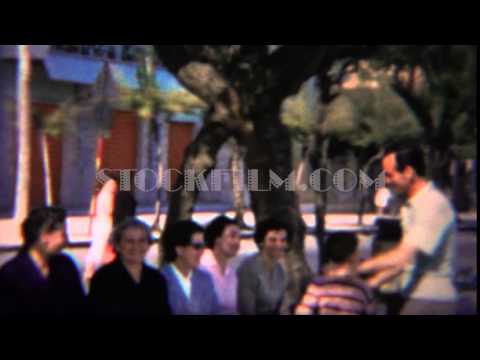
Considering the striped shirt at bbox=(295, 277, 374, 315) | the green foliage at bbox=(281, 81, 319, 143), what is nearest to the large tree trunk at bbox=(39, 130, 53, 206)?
the green foliage at bbox=(281, 81, 319, 143)

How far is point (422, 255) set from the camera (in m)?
4.23

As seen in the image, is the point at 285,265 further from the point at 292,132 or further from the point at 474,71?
the point at 474,71

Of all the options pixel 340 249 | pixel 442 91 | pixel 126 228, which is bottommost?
pixel 340 249

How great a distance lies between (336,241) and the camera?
4438 millimetres

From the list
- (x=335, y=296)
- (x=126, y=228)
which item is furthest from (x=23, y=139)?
(x=335, y=296)

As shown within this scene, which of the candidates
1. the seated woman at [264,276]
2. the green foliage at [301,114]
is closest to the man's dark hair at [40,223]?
the seated woman at [264,276]

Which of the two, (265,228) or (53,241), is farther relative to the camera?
(265,228)

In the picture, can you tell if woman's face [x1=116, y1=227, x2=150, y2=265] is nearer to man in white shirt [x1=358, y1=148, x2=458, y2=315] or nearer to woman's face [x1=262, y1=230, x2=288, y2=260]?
woman's face [x1=262, y1=230, x2=288, y2=260]

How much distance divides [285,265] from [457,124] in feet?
6.33

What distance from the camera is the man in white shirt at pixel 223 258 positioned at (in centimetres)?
487

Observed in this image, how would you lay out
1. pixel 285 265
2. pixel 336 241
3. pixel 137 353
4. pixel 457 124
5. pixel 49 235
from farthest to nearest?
pixel 457 124
pixel 285 265
pixel 137 353
pixel 49 235
pixel 336 241

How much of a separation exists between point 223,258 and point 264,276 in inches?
12.0

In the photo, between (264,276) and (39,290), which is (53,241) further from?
(264,276)
